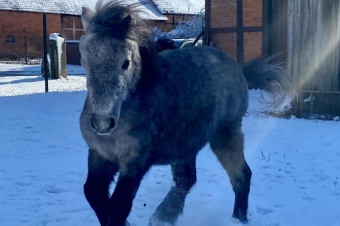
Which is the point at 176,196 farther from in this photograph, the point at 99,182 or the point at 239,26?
the point at 239,26

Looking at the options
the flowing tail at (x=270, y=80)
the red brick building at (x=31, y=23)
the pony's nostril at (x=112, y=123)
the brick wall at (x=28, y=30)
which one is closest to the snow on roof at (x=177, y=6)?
the red brick building at (x=31, y=23)

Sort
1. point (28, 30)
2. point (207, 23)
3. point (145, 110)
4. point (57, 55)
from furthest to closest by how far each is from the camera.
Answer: point (28, 30)
point (57, 55)
point (207, 23)
point (145, 110)

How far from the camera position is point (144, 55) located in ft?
11.2

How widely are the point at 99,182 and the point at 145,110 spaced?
0.65 m

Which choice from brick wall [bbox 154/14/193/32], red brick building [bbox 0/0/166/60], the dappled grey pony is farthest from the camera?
brick wall [bbox 154/14/193/32]

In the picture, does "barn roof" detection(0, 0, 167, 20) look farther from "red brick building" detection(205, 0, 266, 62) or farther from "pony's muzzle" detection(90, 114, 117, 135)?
"pony's muzzle" detection(90, 114, 117, 135)

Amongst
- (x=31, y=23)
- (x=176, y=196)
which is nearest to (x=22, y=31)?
(x=31, y=23)

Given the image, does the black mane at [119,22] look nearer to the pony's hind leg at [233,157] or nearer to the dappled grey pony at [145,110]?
the dappled grey pony at [145,110]

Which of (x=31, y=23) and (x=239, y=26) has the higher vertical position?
(x=31, y=23)

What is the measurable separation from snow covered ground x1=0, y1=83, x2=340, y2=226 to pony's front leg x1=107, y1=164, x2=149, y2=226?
33.7 inches

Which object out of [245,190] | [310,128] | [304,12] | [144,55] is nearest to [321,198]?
[245,190]

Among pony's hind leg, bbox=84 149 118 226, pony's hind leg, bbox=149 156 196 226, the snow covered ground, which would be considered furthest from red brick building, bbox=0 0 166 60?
pony's hind leg, bbox=84 149 118 226

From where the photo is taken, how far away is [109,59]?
2969 mm

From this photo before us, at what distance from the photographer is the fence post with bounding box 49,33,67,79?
15.1 meters
